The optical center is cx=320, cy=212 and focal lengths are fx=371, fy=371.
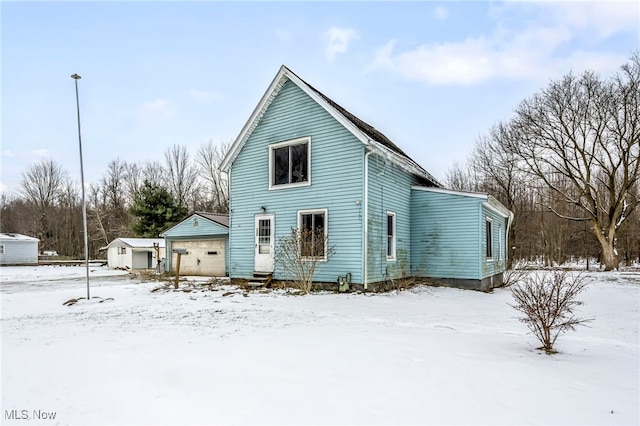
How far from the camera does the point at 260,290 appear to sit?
12344 millimetres

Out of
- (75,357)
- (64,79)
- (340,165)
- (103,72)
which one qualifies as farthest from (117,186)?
(75,357)

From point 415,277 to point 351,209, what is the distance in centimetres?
436

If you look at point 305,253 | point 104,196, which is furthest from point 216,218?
point 104,196

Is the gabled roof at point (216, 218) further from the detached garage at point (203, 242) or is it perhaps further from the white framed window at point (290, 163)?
the white framed window at point (290, 163)

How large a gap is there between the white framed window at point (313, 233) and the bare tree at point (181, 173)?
32.6m

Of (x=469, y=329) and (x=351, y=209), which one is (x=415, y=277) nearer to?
(x=351, y=209)

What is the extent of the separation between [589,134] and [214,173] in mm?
33684

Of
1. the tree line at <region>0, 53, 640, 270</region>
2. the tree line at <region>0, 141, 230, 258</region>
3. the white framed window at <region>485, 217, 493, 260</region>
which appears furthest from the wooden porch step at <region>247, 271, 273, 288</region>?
the tree line at <region>0, 141, 230, 258</region>

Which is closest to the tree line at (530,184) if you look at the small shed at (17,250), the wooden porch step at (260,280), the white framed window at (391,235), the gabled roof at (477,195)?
the small shed at (17,250)

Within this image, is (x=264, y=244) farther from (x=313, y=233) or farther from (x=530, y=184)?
(x=530, y=184)

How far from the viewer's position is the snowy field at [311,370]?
334 centimetres

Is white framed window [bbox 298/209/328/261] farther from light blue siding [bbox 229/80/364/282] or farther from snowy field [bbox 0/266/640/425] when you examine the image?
snowy field [bbox 0/266/640/425]

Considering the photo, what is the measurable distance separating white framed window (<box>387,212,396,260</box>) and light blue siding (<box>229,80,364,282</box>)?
187 cm

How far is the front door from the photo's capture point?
1319cm
